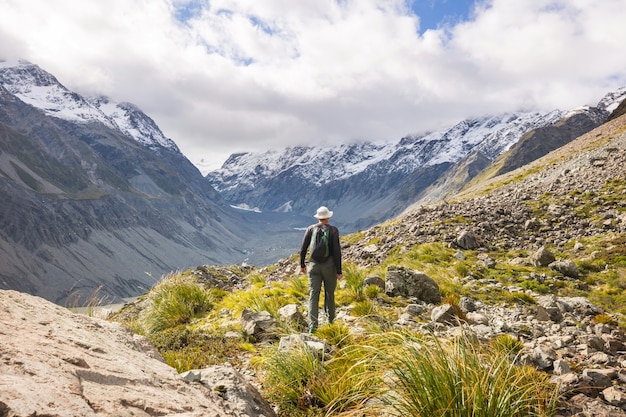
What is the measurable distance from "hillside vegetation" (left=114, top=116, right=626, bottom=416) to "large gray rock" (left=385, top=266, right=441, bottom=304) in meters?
0.25

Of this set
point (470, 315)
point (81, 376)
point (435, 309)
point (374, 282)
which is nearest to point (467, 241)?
point (374, 282)

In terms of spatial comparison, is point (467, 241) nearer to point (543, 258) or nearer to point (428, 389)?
point (543, 258)

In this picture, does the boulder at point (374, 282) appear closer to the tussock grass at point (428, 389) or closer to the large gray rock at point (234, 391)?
the tussock grass at point (428, 389)

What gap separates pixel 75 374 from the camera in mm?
2947

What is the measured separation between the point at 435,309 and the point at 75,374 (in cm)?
779

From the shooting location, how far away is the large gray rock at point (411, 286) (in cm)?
1179

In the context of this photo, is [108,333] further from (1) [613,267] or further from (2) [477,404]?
(1) [613,267]

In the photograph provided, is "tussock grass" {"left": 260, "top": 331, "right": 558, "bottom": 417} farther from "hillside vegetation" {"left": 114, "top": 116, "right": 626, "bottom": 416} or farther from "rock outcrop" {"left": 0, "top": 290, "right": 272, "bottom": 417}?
"rock outcrop" {"left": 0, "top": 290, "right": 272, "bottom": 417}

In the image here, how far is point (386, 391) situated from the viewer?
13.2 feet

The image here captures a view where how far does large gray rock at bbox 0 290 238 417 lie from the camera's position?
95.9 inches

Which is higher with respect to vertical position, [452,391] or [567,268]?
[452,391]

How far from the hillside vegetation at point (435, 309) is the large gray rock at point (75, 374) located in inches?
64.1

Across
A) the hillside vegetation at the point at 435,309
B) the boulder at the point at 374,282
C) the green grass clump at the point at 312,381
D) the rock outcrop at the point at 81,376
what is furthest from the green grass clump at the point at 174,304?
the rock outcrop at the point at 81,376

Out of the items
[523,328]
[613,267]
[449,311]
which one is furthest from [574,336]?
[613,267]
